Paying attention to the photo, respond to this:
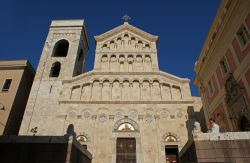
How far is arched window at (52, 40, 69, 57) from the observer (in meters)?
29.3

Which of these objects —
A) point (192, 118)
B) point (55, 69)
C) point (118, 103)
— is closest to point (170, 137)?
point (192, 118)

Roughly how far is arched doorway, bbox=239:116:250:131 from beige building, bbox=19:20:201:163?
693 cm

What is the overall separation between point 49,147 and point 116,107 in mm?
11870

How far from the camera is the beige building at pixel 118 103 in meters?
19.6

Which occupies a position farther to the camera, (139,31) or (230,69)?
(139,31)

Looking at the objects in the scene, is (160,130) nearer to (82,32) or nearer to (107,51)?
(107,51)

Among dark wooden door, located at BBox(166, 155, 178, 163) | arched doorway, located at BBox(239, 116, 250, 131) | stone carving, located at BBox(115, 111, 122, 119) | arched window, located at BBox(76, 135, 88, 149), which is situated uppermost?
stone carving, located at BBox(115, 111, 122, 119)

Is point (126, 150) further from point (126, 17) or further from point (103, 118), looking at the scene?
point (126, 17)

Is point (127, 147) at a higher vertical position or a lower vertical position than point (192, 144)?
higher

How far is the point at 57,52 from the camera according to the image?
98.8 feet

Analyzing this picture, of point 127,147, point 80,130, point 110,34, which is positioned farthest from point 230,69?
point 110,34

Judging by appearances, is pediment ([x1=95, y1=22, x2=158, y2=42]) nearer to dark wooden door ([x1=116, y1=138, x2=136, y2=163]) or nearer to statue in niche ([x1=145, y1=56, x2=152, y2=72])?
statue in niche ([x1=145, y1=56, x2=152, y2=72])

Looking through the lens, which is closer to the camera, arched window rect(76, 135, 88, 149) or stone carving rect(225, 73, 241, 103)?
stone carving rect(225, 73, 241, 103)

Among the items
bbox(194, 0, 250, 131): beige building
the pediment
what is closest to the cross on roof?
the pediment
